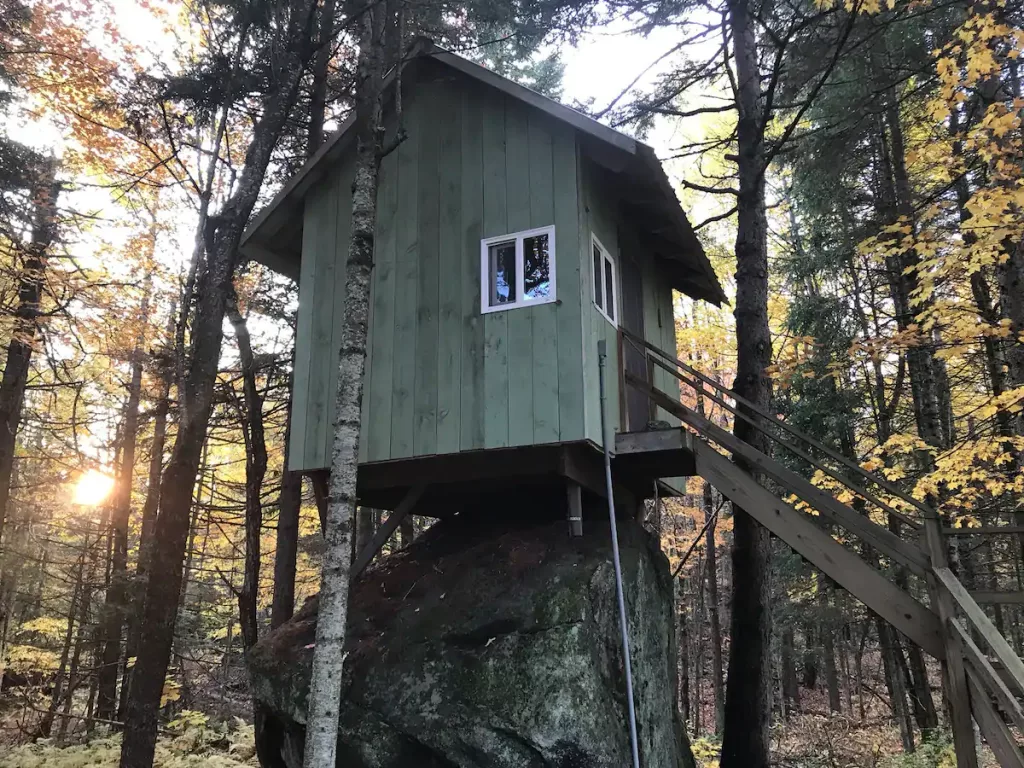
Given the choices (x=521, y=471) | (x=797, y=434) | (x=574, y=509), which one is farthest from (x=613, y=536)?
(x=797, y=434)

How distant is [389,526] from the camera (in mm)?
8086

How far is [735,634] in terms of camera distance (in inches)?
344

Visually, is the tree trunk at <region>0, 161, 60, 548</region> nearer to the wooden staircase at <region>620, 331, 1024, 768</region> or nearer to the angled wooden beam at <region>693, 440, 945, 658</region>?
the angled wooden beam at <region>693, 440, 945, 658</region>

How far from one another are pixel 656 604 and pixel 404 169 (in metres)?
6.53

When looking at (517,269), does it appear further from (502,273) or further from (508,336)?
(508,336)

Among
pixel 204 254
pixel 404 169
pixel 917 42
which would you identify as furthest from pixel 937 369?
pixel 204 254

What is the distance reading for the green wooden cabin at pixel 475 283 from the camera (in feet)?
24.2

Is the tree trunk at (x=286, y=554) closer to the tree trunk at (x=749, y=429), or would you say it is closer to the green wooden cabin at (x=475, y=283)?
the green wooden cabin at (x=475, y=283)

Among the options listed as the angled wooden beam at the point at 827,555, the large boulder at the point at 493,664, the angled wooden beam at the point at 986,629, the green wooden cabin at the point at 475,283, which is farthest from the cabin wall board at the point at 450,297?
the angled wooden beam at the point at 986,629

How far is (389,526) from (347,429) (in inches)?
86.3

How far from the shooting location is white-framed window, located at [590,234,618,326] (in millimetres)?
8016

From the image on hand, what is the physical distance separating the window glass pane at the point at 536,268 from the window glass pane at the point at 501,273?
0.17 m

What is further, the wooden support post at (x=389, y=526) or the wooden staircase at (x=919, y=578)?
the wooden support post at (x=389, y=526)

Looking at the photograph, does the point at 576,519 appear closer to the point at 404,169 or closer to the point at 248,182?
the point at 404,169
